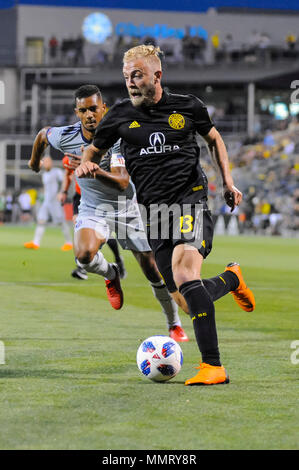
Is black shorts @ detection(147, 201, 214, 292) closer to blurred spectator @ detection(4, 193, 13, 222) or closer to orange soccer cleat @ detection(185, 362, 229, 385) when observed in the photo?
orange soccer cleat @ detection(185, 362, 229, 385)

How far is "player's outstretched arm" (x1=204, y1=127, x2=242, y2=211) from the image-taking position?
620 centimetres

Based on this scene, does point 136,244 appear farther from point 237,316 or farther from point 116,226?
point 237,316

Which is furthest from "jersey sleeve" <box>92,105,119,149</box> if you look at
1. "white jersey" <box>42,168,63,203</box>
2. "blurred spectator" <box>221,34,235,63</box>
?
"blurred spectator" <box>221,34,235,63</box>

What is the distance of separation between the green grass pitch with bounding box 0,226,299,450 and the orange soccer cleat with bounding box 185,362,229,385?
0.06 metres

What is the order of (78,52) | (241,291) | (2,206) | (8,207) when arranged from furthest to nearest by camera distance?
1. (78,52)
2. (8,207)
3. (2,206)
4. (241,291)

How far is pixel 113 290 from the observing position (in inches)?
359

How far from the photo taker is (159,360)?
590 centimetres

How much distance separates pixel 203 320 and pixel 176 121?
4.83 feet

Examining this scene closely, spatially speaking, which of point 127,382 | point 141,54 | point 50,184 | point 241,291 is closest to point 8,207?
point 50,184

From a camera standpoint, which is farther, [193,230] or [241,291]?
[241,291]

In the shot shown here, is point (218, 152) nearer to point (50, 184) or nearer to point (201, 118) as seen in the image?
point (201, 118)

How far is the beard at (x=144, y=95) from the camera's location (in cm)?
620
